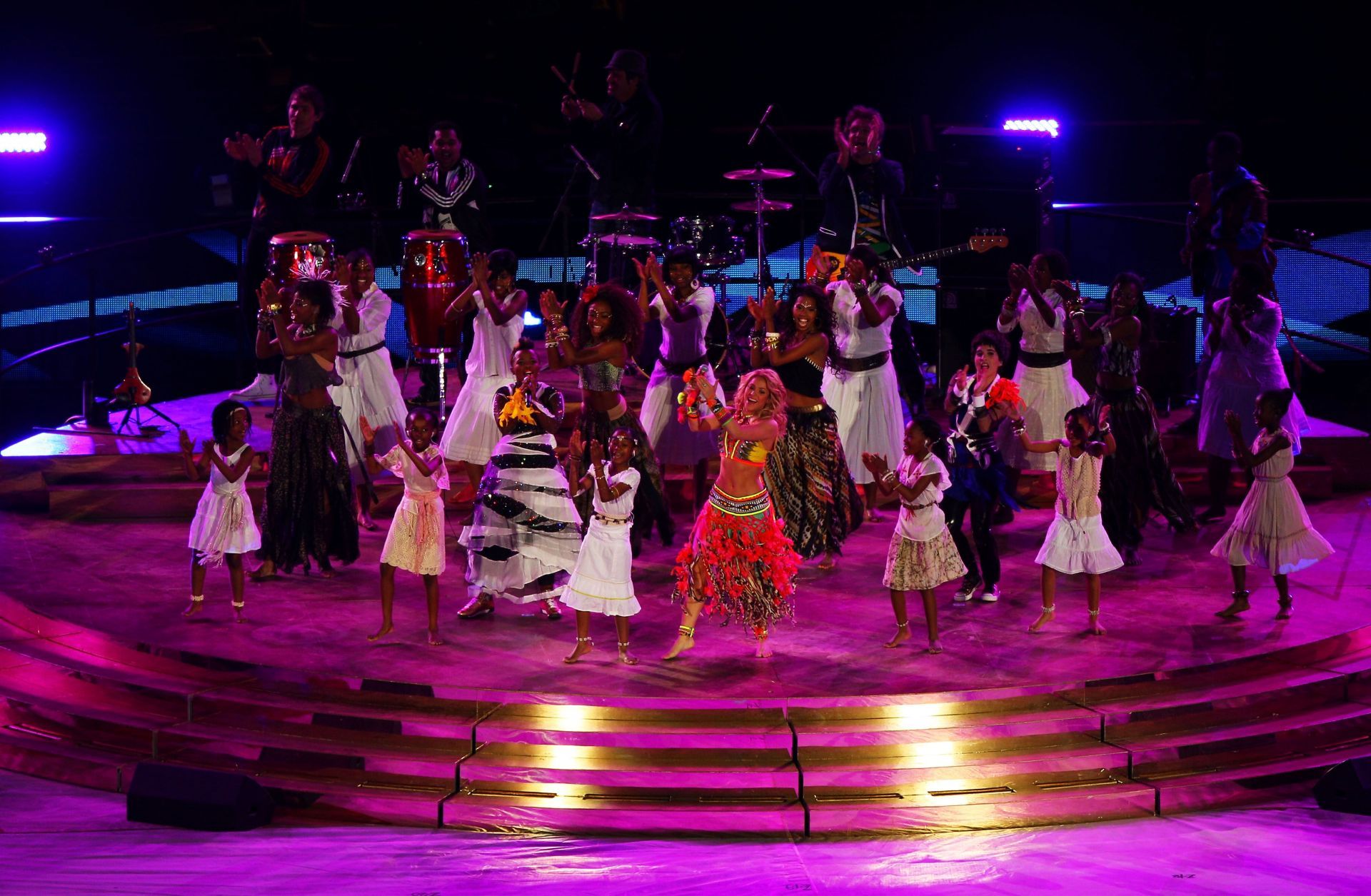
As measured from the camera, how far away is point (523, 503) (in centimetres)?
816

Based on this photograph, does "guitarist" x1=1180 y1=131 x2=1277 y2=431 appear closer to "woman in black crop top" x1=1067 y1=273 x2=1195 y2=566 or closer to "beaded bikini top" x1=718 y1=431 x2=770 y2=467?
"woman in black crop top" x1=1067 y1=273 x2=1195 y2=566

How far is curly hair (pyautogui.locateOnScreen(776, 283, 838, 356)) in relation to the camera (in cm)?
895

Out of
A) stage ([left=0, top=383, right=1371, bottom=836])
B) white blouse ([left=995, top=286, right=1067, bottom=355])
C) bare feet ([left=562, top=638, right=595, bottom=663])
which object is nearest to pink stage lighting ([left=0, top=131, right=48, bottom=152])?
stage ([left=0, top=383, right=1371, bottom=836])

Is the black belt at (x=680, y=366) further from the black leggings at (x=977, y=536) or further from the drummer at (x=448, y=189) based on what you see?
the drummer at (x=448, y=189)

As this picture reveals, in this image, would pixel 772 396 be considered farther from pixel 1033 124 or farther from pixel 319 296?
pixel 1033 124

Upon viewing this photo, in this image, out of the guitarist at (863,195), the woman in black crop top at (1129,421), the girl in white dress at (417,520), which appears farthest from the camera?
the guitarist at (863,195)

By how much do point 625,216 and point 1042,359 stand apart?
122 inches

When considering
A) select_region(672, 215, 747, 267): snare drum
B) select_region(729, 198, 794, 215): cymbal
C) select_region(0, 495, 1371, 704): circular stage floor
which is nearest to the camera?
select_region(0, 495, 1371, 704): circular stage floor

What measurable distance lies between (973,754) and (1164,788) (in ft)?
2.66

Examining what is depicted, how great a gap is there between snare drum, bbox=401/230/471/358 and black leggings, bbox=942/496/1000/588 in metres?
3.79

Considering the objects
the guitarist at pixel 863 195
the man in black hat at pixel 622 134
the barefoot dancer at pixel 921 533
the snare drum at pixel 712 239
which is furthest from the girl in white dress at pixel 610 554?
the snare drum at pixel 712 239

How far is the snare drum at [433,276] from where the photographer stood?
1056 cm

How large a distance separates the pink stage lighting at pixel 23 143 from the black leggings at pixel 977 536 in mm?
11054

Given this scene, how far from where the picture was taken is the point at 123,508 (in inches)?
422
